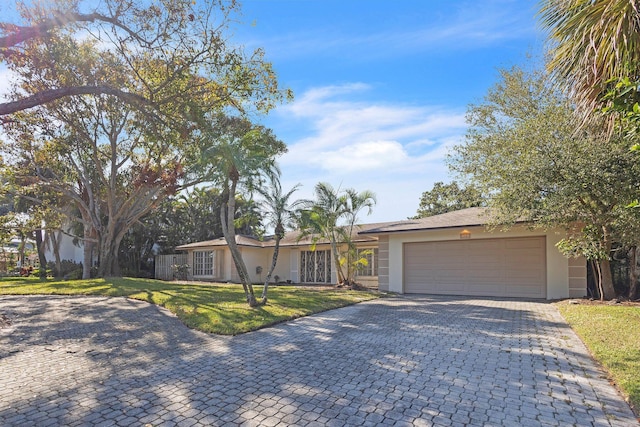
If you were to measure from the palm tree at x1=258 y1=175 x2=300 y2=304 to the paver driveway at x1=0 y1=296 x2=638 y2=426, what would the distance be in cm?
283

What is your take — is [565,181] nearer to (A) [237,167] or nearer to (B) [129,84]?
(A) [237,167]

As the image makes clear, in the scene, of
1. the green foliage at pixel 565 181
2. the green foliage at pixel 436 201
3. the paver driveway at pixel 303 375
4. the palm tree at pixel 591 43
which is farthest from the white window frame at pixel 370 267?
the green foliage at pixel 436 201

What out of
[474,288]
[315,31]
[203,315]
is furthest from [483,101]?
[203,315]

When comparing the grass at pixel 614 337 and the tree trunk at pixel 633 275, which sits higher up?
the tree trunk at pixel 633 275

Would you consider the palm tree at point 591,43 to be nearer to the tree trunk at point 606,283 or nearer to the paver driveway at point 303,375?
the paver driveway at point 303,375

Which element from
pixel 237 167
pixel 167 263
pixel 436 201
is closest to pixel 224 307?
pixel 237 167

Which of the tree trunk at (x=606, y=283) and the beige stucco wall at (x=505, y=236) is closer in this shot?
the tree trunk at (x=606, y=283)

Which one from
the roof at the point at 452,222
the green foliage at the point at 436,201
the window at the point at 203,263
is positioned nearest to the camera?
the roof at the point at 452,222

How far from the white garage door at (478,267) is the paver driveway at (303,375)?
18.5ft

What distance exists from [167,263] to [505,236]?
874 inches

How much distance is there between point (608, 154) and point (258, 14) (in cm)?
929

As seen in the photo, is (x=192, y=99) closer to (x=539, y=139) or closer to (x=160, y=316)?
(x=160, y=316)

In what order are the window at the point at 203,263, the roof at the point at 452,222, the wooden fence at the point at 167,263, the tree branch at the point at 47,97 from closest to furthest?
the tree branch at the point at 47,97 → the roof at the point at 452,222 → the window at the point at 203,263 → the wooden fence at the point at 167,263

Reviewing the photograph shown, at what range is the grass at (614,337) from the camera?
4.97 metres
